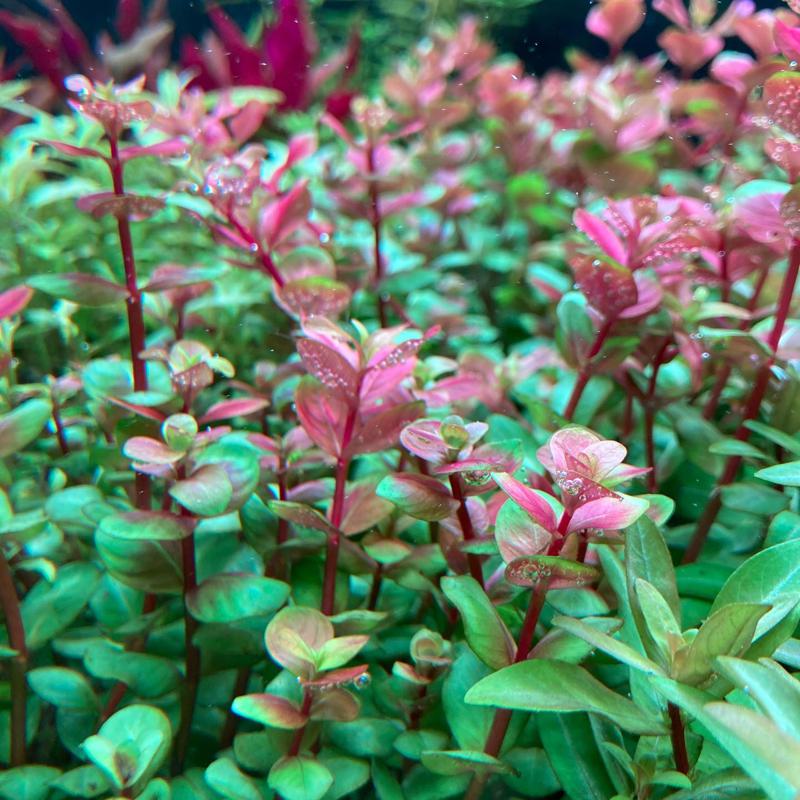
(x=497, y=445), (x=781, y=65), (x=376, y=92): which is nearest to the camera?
(x=497, y=445)

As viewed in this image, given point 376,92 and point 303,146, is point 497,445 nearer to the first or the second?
point 303,146

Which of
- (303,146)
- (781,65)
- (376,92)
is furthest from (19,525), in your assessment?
(376,92)

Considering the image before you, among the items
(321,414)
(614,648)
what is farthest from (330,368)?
(614,648)

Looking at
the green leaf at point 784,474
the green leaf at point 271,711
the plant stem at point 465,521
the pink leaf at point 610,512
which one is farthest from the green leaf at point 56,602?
the green leaf at point 784,474

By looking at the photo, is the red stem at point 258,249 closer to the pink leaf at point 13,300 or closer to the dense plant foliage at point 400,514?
the dense plant foliage at point 400,514

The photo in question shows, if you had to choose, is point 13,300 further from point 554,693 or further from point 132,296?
point 554,693

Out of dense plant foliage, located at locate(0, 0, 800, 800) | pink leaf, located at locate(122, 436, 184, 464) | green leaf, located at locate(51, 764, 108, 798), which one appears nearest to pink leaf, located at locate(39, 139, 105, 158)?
dense plant foliage, located at locate(0, 0, 800, 800)
